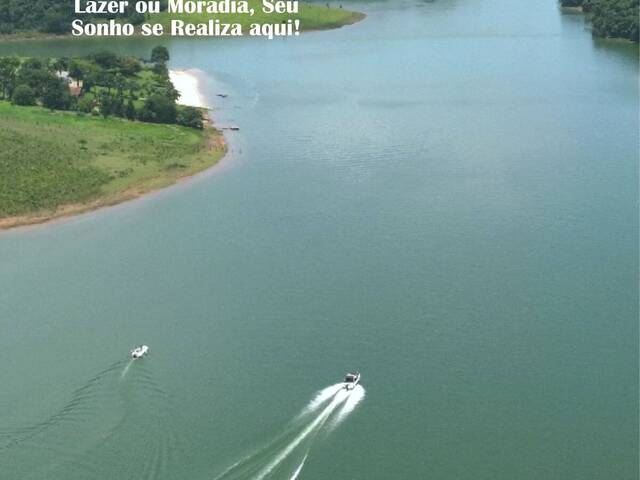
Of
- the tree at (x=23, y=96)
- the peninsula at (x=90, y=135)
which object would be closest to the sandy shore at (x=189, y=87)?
the peninsula at (x=90, y=135)

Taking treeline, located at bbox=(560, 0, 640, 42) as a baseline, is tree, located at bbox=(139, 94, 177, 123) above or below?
below

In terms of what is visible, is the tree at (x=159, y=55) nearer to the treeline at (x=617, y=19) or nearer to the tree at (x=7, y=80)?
the tree at (x=7, y=80)

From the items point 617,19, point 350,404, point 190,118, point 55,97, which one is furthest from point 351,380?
point 617,19

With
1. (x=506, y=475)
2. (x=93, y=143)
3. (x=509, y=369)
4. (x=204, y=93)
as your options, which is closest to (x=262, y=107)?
(x=204, y=93)

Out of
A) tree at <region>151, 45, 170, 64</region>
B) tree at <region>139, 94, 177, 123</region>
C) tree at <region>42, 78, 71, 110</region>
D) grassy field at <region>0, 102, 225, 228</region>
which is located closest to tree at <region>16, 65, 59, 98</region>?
tree at <region>42, 78, 71, 110</region>

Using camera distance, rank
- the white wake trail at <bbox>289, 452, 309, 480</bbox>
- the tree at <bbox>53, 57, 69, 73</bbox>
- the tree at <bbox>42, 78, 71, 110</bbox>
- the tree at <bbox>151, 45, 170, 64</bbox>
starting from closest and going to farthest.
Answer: the white wake trail at <bbox>289, 452, 309, 480</bbox> < the tree at <bbox>42, 78, 71, 110</bbox> < the tree at <bbox>53, 57, 69, 73</bbox> < the tree at <bbox>151, 45, 170, 64</bbox>

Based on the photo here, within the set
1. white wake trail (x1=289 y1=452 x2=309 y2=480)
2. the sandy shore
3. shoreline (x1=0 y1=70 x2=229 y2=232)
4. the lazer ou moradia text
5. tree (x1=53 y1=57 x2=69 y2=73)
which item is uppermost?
the lazer ou moradia text

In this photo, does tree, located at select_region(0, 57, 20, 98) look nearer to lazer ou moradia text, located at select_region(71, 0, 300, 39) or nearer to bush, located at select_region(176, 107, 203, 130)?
→ bush, located at select_region(176, 107, 203, 130)

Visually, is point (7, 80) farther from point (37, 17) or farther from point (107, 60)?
point (37, 17)
